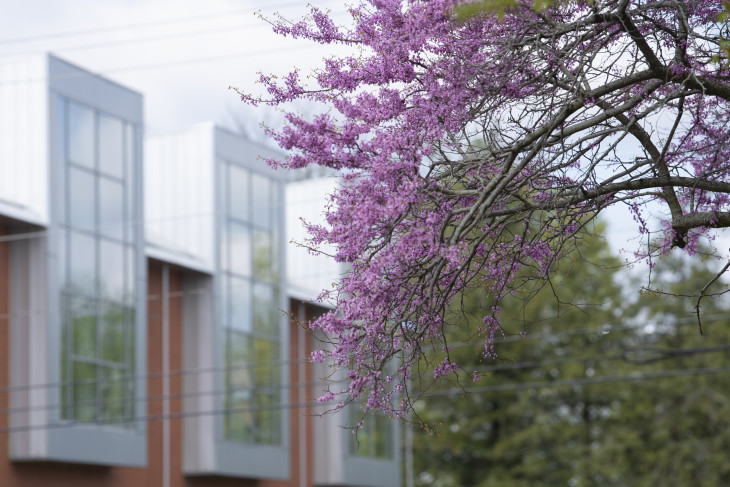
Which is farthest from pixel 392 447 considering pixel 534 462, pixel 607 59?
pixel 607 59

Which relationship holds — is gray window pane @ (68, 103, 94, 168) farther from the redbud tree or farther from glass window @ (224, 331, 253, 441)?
the redbud tree

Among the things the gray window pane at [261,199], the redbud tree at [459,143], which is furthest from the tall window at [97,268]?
the redbud tree at [459,143]

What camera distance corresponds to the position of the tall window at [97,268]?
23750mm

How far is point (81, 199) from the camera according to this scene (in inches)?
951

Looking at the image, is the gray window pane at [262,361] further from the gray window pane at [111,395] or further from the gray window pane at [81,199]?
the gray window pane at [81,199]

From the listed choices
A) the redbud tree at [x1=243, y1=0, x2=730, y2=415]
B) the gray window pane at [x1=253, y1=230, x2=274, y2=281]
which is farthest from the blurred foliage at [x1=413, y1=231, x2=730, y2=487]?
the redbud tree at [x1=243, y1=0, x2=730, y2=415]

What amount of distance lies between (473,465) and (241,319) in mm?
13461

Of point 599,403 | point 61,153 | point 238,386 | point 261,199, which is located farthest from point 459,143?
point 599,403

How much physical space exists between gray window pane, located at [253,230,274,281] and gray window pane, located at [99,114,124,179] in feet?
17.1

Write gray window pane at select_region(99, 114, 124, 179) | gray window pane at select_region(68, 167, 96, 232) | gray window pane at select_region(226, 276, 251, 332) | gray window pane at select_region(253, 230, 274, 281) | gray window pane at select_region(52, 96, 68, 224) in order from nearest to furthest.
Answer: gray window pane at select_region(52, 96, 68, 224), gray window pane at select_region(68, 167, 96, 232), gray window pane at select_region(99, 114, 124, 179), gray window pane at select_region(226, 276, 251, 332), gray window pane at select_region(253, 230, 274, 281)

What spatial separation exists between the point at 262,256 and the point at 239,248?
750 millimetres

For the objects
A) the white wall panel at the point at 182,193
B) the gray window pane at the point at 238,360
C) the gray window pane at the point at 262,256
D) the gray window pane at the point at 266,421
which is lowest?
the gray window pane at the point at 266,421

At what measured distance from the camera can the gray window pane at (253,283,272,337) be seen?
29.6m

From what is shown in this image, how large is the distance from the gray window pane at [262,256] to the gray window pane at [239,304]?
1.61ft
